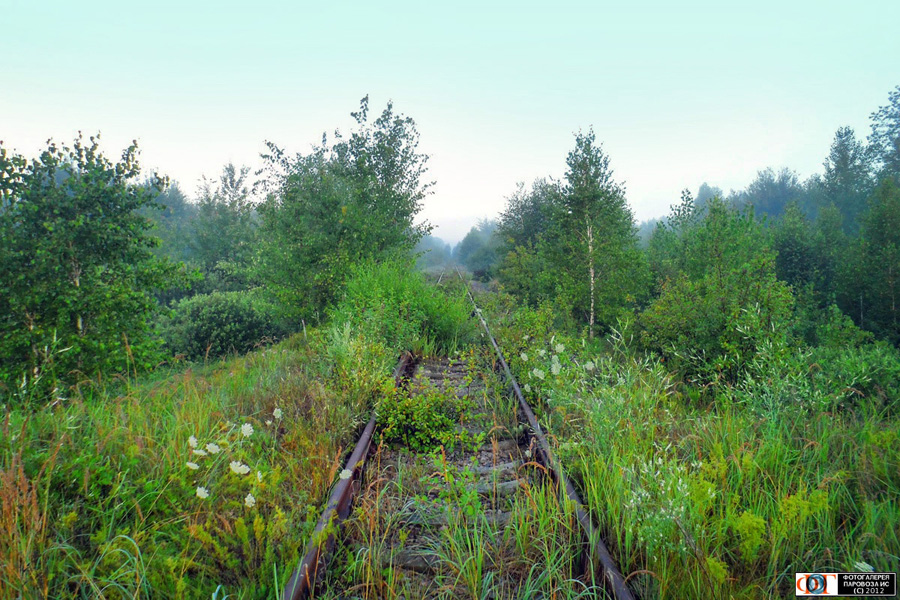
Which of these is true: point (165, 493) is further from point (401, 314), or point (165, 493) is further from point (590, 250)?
point (590, 250)

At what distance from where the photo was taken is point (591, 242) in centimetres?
1349

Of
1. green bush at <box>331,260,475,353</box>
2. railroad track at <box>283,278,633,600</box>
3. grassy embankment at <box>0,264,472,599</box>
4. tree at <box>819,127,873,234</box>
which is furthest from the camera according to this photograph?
tree at <box>819,127,873,234</box>

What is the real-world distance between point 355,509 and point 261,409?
204 cm

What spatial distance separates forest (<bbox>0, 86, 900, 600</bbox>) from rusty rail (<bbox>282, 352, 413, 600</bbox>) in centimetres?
11

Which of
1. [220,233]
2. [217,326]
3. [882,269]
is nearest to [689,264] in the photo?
[882,269]

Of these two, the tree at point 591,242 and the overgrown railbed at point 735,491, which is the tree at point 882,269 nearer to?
the tree at point 591,242

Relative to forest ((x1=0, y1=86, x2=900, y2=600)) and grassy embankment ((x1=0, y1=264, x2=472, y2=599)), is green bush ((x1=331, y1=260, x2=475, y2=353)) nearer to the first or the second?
forest ((x1=0, y1=86, x2=900, y2=600))

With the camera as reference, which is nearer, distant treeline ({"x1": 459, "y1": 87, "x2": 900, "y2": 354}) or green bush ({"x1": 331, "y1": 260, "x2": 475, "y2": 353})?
distant treeline ({"x1": 459, "y1": 87, "x2": 900, "y2": 354})

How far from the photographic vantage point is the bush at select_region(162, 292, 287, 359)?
14992 millimetres

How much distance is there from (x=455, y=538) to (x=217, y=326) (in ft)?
49.8

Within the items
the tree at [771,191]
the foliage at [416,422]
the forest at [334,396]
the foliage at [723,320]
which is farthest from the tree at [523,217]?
the tree at [771,191]

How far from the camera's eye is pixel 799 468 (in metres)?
3.18

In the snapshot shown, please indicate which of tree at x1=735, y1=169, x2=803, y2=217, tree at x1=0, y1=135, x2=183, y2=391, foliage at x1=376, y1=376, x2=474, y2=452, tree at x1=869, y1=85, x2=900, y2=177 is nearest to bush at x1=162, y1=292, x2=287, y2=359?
tree at x1=0, y1=135, x2=183, y2=391

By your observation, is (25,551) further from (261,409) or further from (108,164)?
(108,164)
